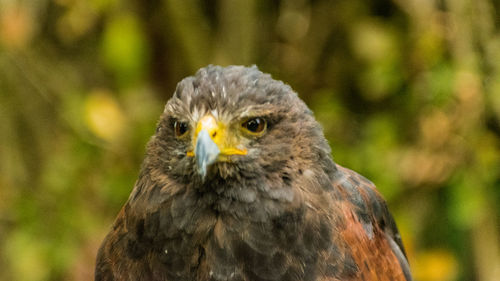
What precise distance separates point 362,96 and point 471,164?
860 mm

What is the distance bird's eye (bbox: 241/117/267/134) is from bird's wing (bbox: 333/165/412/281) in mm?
357

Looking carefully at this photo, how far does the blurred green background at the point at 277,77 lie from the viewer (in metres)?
3.76

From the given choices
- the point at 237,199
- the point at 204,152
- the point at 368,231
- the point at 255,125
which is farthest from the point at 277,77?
the point at 204,152

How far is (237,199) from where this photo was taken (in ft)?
7.05

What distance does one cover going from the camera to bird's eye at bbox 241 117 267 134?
2.19 m

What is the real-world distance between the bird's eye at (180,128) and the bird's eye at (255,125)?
18 centimetres

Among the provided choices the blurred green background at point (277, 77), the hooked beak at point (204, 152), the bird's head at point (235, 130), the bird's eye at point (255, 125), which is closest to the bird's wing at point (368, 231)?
the bird's head at point (235, 130)

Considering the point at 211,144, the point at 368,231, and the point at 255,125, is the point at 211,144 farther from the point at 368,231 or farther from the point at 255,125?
the point at 368,231

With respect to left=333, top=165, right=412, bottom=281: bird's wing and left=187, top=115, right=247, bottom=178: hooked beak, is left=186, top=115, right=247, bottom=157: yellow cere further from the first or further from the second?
left=333, top=165, right=412, bottom=281: bird's wing

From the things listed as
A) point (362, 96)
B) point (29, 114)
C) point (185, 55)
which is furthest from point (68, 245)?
point (362, 96)

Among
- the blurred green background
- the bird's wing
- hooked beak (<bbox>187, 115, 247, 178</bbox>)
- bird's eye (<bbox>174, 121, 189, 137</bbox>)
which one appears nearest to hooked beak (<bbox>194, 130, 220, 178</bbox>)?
hooked beak (<bbox>187, 115, 247, 178</bbox>)

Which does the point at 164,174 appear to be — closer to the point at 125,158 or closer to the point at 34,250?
the point at 125,158

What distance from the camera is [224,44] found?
14.7 ft

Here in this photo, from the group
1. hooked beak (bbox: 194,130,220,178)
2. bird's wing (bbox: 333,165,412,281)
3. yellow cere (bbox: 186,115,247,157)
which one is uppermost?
yellow cere (bbox: 186,115,247,157)
